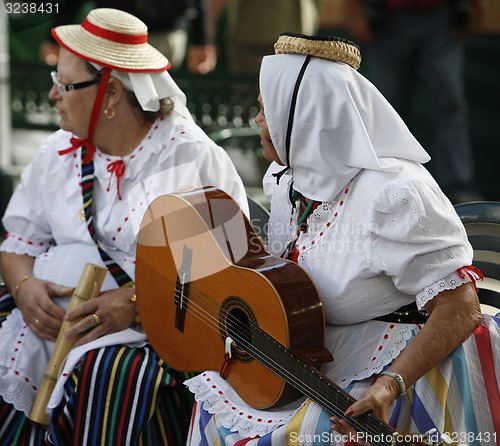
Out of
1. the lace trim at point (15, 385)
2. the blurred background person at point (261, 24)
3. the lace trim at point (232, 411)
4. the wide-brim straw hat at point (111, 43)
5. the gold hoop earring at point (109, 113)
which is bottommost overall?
the blurred background person at point (261, 24)

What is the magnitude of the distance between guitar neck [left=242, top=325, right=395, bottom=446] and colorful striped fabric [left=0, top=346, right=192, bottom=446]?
20.3 inches

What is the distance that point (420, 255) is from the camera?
2693 millimetres

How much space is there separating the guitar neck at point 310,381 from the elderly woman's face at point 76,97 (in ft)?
3.98

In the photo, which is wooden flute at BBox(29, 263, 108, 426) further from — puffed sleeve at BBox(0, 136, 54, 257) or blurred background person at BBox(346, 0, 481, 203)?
blurred background person at BBox(346, 0, 481, 203)

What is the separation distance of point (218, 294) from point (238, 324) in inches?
5.2

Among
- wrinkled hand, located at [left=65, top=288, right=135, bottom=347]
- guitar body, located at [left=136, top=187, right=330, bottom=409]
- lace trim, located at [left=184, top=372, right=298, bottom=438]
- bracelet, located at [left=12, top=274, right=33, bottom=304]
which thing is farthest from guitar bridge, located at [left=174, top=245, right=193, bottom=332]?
bracelet, located at [left=12, top=274, right=33, bottom=304]

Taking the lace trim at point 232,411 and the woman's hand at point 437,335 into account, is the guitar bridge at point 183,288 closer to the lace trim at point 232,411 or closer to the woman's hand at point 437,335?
the lace trim at point 232,411

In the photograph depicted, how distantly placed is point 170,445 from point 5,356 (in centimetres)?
68

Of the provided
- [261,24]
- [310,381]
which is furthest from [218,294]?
[261,24]

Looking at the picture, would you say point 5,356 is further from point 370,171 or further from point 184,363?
point 370,171

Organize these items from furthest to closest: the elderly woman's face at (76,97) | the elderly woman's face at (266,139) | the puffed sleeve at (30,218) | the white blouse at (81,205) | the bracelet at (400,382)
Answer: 1. the puffed sleeve at (30,218)
2. the elderly woman's face at (76,97)
3. the white blouse at (81,205)
4. the elderly woman's face at (266,139)
5. the bracelet at (400,382)

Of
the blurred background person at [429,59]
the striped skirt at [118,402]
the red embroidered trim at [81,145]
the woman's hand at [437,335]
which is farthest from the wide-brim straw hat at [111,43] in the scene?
the blurred background person at [429,59]

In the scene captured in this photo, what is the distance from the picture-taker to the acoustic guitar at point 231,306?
2740 millimetres

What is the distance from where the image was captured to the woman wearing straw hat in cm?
341
